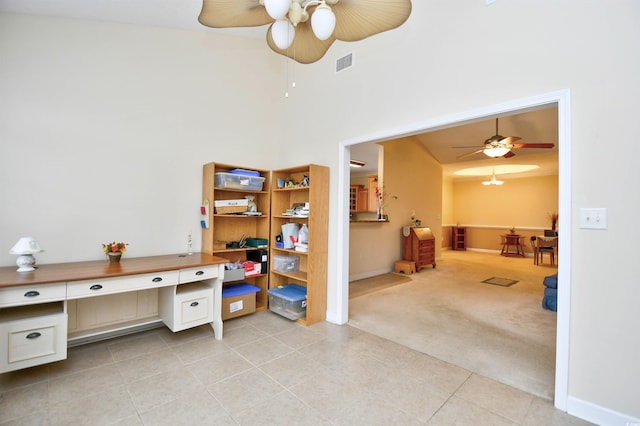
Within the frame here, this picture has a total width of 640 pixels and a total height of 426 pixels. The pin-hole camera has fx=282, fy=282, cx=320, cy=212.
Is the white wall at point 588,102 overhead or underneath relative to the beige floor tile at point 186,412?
overhead

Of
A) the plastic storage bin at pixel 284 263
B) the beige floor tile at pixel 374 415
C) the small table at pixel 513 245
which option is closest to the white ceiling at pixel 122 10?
the plastic storage bin at pixel 284 263

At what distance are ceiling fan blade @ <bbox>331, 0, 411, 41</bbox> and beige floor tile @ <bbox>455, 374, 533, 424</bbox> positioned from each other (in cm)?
243

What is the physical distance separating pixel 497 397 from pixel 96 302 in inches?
138

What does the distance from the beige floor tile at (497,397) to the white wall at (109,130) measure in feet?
10.00

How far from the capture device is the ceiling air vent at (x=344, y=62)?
323 centimetres

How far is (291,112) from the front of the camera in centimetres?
395

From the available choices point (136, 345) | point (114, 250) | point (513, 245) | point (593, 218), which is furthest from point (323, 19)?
point (513, 245)

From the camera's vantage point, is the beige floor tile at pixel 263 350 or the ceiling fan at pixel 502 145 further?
the ceiling fan at pixel 502 145

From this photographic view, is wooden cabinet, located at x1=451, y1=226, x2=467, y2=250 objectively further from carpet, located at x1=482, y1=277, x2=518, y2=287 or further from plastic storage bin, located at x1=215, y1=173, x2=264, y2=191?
plastic storage bin, located at x1=215, y1=173, x2=264, y2=191

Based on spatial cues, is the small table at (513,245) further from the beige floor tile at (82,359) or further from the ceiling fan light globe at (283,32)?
the beige floor tile at (82,359)

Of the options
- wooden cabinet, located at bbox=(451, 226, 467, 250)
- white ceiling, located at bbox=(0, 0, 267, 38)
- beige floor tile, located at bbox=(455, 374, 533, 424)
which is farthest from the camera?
wooden cabinet, located at bbox=(451, 226, 467, 250)

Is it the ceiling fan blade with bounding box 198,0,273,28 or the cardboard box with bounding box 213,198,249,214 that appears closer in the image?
the ceiling fan blade with bounding box 198,0,273,28

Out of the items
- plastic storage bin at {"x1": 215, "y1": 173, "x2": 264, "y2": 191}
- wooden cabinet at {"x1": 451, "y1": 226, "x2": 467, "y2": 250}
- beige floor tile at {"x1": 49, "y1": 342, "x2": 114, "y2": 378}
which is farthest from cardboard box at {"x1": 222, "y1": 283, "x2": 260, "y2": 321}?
wooden cabinet at {"x1": 451, "y1": 226, "x2": 467, "y2": 250}

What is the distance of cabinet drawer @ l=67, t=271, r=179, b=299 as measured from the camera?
6.94 feet
